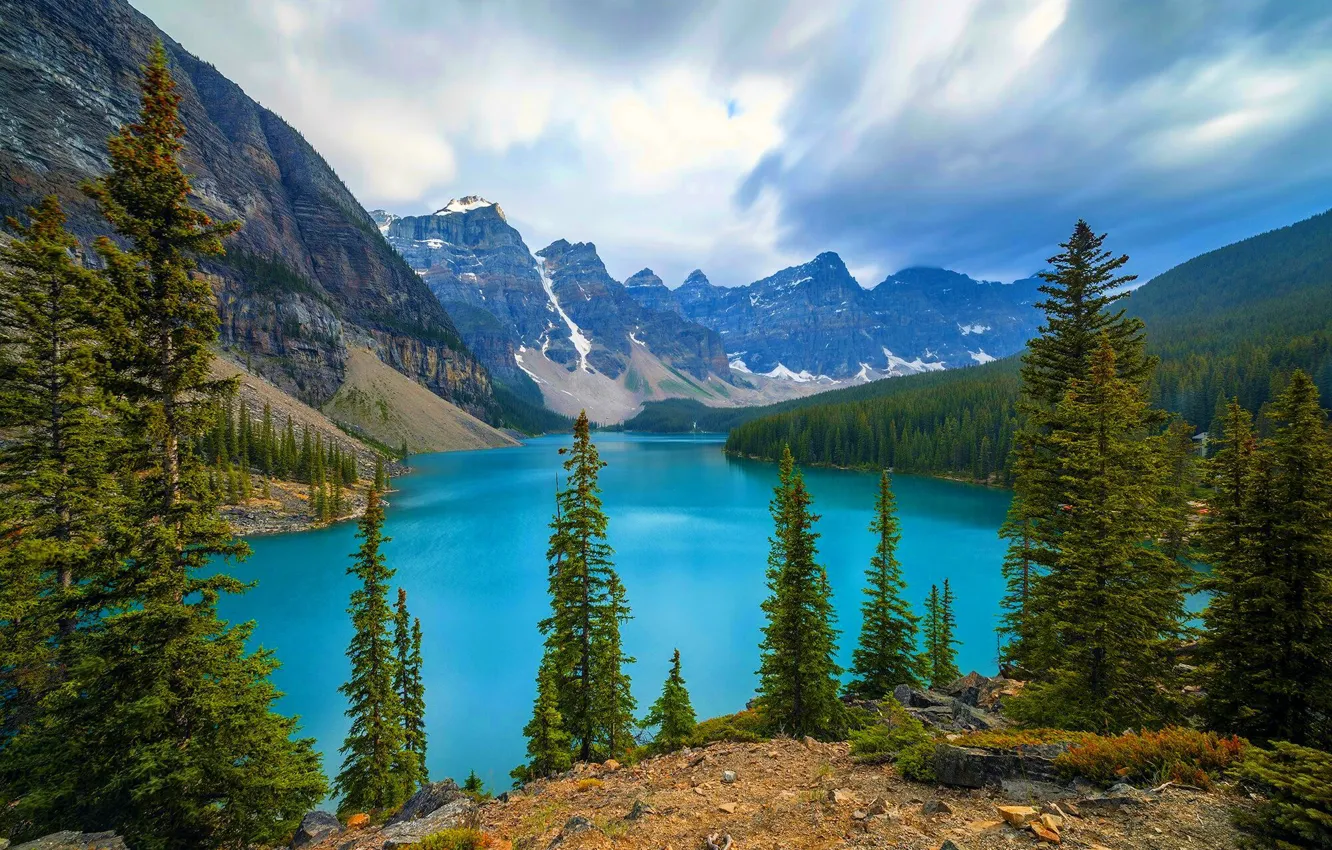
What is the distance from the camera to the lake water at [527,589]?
23.2 meters

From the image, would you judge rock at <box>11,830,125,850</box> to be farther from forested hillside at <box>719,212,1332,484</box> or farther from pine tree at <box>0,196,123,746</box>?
forested hillside at <box>719,212,1332,484</box>

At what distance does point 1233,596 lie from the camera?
8.70 m

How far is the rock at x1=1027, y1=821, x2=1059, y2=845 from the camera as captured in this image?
545 centimetres

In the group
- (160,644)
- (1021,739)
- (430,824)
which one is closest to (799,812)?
(1021,739)

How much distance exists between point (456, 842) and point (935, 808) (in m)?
6.73

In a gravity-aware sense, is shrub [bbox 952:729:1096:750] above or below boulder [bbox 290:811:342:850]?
above

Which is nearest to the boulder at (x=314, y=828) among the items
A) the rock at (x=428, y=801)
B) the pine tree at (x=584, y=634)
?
the rock at (x=428, y=801)

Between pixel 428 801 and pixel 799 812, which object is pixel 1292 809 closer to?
pixel 799 812

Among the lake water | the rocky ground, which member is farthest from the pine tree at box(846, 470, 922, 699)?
the rocky ground

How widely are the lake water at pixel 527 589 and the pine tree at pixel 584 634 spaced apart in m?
4.86

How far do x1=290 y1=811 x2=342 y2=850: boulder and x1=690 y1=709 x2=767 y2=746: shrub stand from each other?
8.73 metres

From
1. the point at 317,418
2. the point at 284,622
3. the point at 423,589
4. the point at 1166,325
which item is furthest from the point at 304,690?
the point at 1166,325

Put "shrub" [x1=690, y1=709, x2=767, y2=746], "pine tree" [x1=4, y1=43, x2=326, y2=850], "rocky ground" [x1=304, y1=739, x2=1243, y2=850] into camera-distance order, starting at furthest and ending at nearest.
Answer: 1. "shrub" [x1=690, y1=709, x2=767, y2=746]
2. "pine tree" [x1=4, y1=43, x2=326, y2=850]
3. "rocky ground" [x1=304, y1=739, x2=1243, y2=850]

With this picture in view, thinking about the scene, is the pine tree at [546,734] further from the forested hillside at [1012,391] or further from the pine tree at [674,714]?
the forested hillside at [1012,391]
